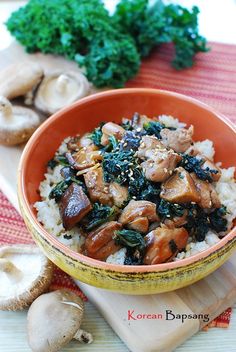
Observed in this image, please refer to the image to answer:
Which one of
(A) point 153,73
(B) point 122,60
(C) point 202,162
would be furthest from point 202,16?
(C) point 202,162

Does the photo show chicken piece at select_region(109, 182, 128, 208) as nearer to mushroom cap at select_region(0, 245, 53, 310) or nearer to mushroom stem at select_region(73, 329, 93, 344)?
mushroom cap at select_region(0, 245, 53, 310)

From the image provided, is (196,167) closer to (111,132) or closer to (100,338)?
(111,132)

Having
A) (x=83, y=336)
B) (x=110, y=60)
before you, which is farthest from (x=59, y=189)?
(x=110, y=60)

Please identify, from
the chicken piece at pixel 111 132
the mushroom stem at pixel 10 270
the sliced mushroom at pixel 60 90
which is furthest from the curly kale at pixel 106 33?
the mushroom stem at pixel 10 270

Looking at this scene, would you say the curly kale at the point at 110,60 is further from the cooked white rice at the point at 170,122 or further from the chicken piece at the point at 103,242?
the chicken piece at the point at 103,242

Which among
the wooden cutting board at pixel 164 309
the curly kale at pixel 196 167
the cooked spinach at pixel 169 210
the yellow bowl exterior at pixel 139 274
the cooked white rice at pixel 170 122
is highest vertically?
the curly kale at pixel 196 167

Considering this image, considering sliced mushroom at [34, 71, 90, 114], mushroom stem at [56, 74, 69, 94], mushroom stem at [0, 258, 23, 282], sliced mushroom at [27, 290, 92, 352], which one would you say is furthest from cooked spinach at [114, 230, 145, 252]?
mushroom stem at [56, 74, 69, 94]
